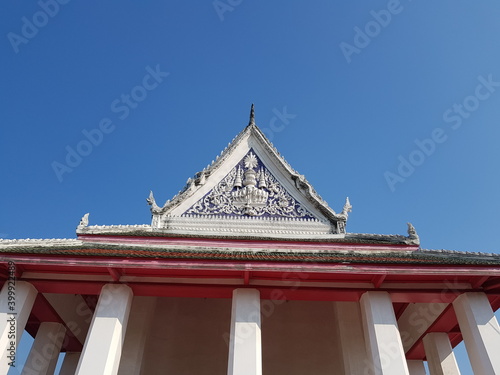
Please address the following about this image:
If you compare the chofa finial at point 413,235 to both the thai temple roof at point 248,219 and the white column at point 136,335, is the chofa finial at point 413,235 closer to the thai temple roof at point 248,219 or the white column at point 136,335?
the thai temple roof at point 248,219

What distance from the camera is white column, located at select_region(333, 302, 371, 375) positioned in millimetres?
5223

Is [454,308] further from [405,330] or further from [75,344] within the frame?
[75,344]

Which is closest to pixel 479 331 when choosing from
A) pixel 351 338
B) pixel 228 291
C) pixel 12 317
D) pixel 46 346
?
pixel 351 338

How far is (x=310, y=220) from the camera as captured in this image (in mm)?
7641

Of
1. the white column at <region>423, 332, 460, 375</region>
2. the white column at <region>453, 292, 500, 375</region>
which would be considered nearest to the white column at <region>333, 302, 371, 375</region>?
the white column at <region>453, 292, 500, 375</region>

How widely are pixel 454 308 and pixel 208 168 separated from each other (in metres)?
5.06

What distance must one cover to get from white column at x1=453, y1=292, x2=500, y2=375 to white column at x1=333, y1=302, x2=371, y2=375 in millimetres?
1185

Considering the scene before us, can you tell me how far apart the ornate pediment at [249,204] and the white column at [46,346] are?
2.30 meters

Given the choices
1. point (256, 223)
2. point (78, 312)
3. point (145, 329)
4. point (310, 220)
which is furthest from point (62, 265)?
point (310, 220)

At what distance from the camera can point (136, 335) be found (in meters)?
5.43

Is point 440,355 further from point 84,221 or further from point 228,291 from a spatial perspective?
point 84,221

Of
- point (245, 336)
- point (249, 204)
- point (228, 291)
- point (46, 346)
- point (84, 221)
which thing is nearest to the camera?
point (245, 336)

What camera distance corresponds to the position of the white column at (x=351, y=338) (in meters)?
5.22

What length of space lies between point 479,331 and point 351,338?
157 cm
